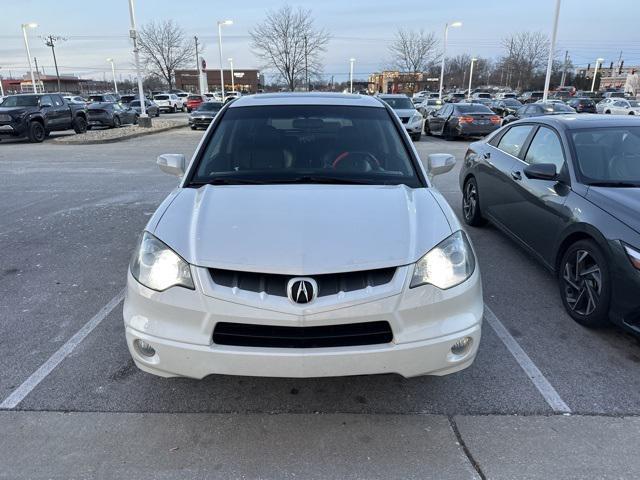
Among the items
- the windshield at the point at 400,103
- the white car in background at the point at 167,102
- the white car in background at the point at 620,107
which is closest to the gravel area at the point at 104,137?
the windshield at the point at 400,103

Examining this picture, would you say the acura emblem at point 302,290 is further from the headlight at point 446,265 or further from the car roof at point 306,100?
the car roof at point 306,100

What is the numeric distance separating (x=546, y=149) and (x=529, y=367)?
2.55 meters

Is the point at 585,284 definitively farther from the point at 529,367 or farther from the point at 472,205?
the point at 472,205

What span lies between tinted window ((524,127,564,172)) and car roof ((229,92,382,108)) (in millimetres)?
1769

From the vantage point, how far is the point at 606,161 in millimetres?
4410

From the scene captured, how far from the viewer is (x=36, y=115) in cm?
1938

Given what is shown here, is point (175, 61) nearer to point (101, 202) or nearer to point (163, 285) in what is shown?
point (101, 202)

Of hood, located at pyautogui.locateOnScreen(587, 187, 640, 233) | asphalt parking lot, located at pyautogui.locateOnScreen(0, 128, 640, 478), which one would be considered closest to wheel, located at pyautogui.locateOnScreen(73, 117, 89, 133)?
asphalt parking lot, located at pyautogui.locateOnScreen(0, 128, 640, 478)

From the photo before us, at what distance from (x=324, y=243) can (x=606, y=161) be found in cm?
320

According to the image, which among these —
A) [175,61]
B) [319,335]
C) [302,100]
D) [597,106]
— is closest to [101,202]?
[302,100]

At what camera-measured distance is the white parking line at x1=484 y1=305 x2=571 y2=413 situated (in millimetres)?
2965

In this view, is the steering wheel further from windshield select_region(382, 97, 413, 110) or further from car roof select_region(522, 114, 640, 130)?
windshield select_region(382, 97, 413, 110)

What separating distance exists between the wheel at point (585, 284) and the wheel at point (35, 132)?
20.4 metres

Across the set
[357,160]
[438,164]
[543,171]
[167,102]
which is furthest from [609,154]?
[167,102]
